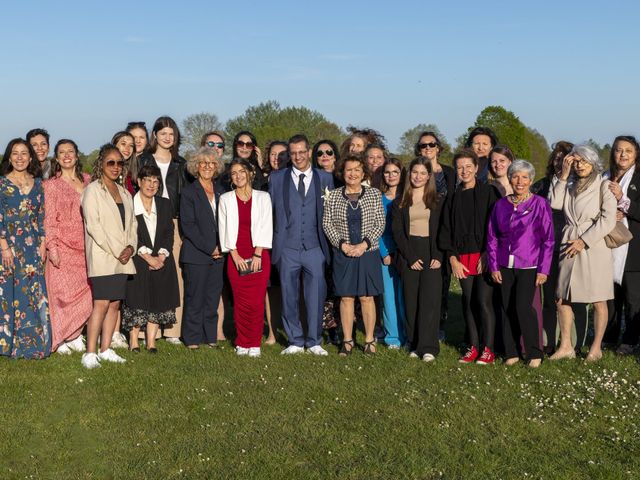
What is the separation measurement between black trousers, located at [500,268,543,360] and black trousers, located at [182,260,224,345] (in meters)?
3.40

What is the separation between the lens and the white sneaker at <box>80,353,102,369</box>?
8609 millimetres

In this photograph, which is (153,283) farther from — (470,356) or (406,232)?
(470,356)

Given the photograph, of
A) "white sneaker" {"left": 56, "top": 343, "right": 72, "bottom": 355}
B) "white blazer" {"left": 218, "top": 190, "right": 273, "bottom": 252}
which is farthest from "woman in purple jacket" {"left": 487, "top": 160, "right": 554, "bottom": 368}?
"white sneaker" {"left": 56, "top": 343, "right": 72, "bottom": 355}

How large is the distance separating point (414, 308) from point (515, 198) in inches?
68.7

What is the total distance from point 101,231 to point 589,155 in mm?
5255

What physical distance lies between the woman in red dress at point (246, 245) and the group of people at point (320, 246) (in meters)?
0.02

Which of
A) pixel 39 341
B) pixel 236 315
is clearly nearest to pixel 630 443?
pixel 236 315

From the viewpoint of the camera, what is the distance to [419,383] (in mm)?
7898

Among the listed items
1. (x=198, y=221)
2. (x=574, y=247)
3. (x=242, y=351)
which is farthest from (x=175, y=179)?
(x=574, y=247)

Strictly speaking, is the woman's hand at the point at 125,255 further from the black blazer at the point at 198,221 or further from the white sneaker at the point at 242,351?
the white sneaker at the point at 242,351

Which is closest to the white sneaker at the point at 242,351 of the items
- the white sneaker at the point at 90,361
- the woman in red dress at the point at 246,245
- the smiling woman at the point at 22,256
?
the woman in red dress at the point at 246,245

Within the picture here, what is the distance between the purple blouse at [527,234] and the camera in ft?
27.3

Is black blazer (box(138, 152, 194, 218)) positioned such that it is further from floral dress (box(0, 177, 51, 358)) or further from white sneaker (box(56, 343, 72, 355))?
white sneaker (box(56, 343, 72, 355))

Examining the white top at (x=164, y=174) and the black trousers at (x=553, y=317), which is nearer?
the black trousers at (x=553, y=317)
